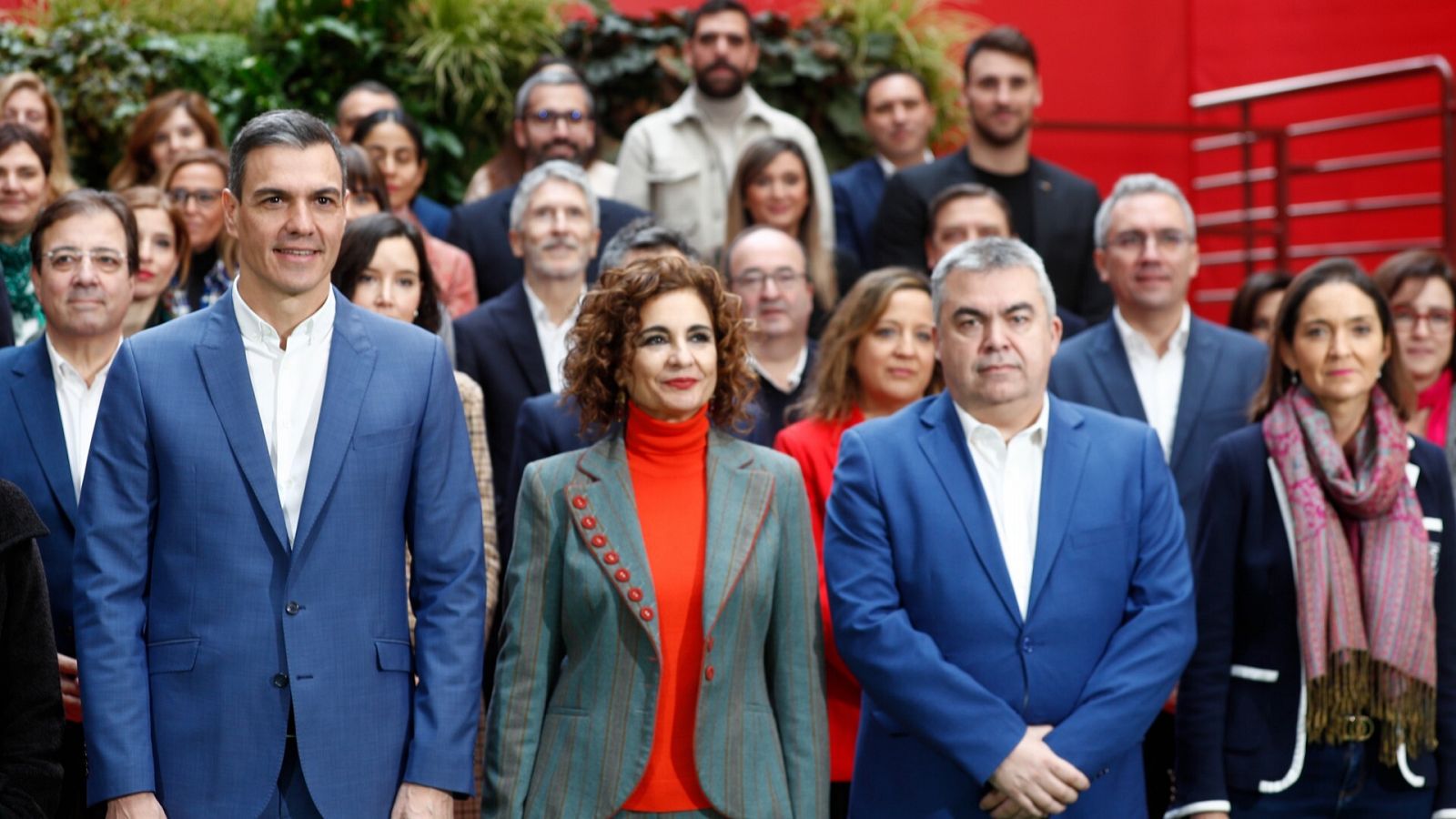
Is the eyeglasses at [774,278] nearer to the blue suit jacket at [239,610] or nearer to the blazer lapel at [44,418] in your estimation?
the blazer lapel at [44,418]

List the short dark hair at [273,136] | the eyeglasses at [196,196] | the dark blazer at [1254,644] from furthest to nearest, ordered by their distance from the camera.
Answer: the eyeglasses at [196,196] < the dark blazer at [1254,644] < the short dark hair at [273,136]

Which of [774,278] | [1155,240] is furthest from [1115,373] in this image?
[774,278]

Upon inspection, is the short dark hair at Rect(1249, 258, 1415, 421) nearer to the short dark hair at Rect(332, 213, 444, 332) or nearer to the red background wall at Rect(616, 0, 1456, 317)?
the short dark hair at Rect(332, 213, 444, 332)

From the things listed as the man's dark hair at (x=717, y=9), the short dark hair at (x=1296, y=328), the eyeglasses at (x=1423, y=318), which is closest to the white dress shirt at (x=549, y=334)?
the short dark hair at (x=1296, y=328)

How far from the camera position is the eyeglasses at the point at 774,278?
454 cm

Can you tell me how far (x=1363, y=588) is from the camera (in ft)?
11.7

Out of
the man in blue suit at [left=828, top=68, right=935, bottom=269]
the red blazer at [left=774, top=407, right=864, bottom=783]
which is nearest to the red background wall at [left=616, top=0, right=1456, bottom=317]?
the man in blue suit at [left=828, top=68, right=935, bottom=269]

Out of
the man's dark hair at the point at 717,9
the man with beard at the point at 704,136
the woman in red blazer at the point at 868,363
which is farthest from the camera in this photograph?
the man's dark hair at the point at 717,9

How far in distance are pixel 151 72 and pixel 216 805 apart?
473 cm

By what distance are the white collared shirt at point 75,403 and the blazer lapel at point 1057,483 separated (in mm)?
1820

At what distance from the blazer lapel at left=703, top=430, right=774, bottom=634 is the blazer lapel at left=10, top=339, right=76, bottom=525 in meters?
1.23

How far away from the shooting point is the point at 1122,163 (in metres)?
9.30

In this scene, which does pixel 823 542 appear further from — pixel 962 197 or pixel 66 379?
pixel 962 197

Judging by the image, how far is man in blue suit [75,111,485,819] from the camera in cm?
258
